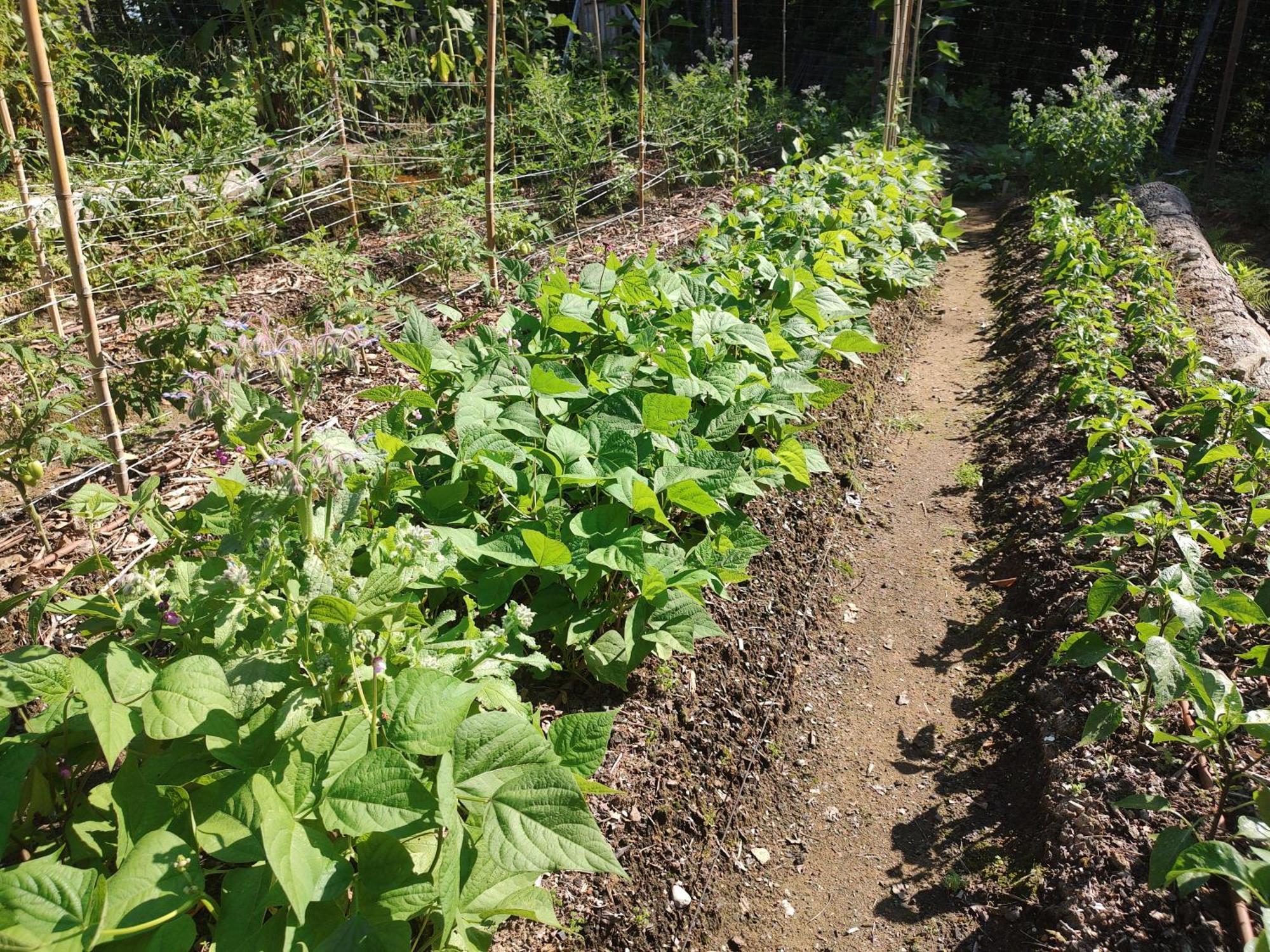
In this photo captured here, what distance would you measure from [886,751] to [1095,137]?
7.71 m

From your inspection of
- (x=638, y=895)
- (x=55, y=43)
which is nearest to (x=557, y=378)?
(x=638, y=895)

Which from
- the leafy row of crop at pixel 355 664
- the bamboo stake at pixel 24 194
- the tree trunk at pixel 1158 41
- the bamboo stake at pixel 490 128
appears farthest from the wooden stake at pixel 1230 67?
the bamboo stake at pixel 24 194

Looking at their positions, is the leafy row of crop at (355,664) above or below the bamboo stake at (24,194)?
below

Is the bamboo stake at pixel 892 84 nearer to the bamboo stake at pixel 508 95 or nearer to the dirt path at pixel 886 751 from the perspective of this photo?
the bamboo stake at pixel 508 95

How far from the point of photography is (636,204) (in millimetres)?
A: 7766

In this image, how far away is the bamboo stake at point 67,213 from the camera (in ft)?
7.43

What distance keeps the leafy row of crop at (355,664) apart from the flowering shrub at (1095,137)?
7326mm

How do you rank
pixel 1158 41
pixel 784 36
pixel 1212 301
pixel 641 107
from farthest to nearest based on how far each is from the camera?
pixel 1158 41
pixel 784 36
pixel 641 107
pixel 1212 301

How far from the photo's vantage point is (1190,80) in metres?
11.8

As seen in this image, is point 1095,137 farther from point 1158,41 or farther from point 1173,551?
point 1173,551

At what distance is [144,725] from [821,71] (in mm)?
15699

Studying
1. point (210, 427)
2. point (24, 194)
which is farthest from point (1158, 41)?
point (24, 194)

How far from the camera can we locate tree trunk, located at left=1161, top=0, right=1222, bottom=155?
11555 millimetres

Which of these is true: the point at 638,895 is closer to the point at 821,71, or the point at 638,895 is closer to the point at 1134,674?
the point at 1134,674
